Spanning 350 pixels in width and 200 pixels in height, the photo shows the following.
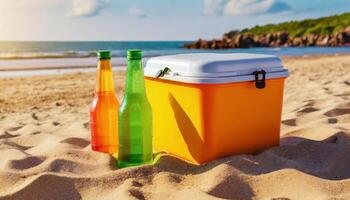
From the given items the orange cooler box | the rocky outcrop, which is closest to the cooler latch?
the orange cooler box

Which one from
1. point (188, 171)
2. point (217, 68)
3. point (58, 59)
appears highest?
point (217, 68)

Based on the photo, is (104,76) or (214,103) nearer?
(214,103)

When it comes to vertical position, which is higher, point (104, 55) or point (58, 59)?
point (104, 55)

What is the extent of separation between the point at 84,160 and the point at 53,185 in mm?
299

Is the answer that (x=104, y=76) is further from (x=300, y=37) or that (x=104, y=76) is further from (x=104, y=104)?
(x=300, y=37)

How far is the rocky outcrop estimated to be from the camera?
99.5 ft

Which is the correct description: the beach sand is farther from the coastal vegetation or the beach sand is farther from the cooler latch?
the coastal vegetation

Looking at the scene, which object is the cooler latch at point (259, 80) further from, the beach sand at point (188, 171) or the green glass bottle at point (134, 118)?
the green glass bottle at point (134, 118)

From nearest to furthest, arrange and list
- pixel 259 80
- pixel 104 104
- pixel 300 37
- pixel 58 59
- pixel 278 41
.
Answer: pixel 259 80 < pixel 104 104 < pixel 58 59 < pixel 300 37 < pixel 278 41

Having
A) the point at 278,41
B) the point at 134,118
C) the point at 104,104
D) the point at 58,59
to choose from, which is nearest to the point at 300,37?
the point at 278,41

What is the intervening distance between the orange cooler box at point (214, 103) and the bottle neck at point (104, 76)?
0.18 metres

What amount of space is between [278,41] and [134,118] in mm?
34212

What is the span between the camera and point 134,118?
1.76 meters

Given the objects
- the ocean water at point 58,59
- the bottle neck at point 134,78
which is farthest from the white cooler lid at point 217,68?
the ocean water at point 58,59
